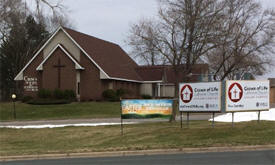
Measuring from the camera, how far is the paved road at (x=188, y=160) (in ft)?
31.3

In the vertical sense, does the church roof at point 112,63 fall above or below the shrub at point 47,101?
above

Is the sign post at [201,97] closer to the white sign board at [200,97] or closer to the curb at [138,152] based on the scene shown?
the white sign board at [200,97]

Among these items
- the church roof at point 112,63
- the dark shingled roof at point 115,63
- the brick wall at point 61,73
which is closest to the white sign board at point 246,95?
the church roof at point 112,63

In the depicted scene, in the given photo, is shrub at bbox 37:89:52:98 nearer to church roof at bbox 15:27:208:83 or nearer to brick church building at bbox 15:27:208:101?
brick church building at bbox 15:27:208:101

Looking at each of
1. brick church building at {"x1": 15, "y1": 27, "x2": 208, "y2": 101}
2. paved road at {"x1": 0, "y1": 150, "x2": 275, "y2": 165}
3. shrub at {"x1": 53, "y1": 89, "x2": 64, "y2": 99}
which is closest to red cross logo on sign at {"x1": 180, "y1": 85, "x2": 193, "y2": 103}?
paved road at {"x1": 0, "y1": 150, "x2": 275, "y2": 165}

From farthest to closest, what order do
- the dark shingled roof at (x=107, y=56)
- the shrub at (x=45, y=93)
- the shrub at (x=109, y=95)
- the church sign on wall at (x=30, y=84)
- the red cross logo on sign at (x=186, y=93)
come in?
the church sign on wall at (x=30, y=84) < the dark shingled roof at (x=107, y=56) < the shrub at (x=109, y=95) < the shrub at (x=45, y=93) < the red cross logo on sign at (x=186, y=93)

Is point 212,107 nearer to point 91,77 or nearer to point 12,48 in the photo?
point 91,77

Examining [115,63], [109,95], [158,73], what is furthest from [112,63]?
[158,73]

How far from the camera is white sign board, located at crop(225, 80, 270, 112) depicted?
1558cm

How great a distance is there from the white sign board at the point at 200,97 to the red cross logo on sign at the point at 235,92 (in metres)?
0.50

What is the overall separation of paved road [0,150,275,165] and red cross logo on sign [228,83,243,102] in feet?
16.4

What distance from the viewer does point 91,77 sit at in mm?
39844

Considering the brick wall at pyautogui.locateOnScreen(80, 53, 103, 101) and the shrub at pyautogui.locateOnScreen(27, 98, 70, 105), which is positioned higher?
the brick wall at pyautogui.locateOnScreen(80, 53, 103, 101)

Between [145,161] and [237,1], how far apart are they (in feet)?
102
